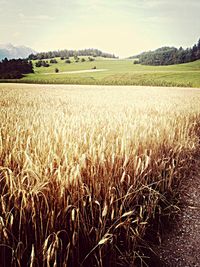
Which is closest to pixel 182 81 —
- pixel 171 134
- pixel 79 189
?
pixel 171 134


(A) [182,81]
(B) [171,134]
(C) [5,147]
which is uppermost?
(C) [5,147]

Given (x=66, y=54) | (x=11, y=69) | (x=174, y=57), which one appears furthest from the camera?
(x=66, y=54)

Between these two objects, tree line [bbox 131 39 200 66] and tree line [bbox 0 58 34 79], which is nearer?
tree line [bbox 0 58 34 79]

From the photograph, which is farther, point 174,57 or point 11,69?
point 174,57

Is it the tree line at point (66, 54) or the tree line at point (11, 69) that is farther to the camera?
the tree line at point (66, 54)

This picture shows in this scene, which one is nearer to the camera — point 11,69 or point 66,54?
point 11,69

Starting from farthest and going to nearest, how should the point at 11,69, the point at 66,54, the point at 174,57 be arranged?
the point at 66,54 → the point at 174,57 → the point at 11,69

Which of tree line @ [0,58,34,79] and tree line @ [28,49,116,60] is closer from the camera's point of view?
tree line @ [0,58,34,79]

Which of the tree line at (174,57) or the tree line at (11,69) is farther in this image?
the tree line at (174,57)

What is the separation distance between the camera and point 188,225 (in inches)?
92.6

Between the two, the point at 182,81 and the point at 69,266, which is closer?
the point at 69,266

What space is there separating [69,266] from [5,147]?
135cm

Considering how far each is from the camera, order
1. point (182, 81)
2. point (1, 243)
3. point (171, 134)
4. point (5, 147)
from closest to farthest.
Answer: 1. point (1, 243)
2. point (5, 147)
3. point (171, 134)
4. point (182, 81)

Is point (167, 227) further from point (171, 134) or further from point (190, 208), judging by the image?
point (171, 134)
